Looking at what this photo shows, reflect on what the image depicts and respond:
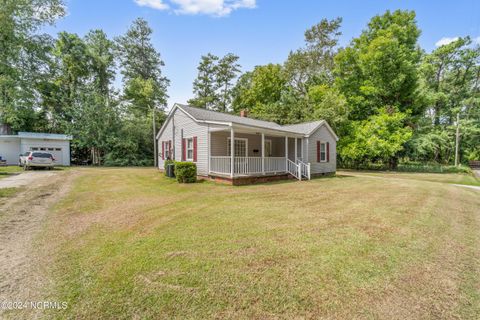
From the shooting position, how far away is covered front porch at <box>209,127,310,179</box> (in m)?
11.1

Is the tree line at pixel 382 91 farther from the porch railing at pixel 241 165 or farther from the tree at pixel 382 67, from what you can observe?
the porch railing at pixel 241 165

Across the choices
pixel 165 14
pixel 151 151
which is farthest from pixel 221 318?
pixel 151 151

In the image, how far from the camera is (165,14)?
12.0 metres

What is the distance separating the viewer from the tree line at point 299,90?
21234 millimetres

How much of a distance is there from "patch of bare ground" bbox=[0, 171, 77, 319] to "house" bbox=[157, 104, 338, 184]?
21.9ft

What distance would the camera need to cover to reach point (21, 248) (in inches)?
148

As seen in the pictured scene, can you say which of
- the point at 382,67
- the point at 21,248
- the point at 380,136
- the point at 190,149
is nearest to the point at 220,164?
the point at 190,149

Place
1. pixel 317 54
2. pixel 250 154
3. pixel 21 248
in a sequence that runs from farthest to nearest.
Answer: pixel 317 54 < pixel 250 154 < pixel 21 248

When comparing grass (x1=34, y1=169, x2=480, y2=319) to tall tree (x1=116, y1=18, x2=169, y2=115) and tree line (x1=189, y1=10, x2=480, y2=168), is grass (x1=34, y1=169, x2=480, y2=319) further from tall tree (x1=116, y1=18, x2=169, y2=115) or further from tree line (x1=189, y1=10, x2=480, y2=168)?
tall tree (x1=116, y1=18, x2=169, y2=115)

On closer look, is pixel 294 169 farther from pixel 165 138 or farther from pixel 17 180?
pixel 17 180

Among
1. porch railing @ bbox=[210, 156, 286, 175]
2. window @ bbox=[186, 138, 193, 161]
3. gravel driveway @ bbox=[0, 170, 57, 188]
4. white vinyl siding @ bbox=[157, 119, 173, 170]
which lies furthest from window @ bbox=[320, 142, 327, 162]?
gravel driveway @ bbox=[0, 170, 57, 188]

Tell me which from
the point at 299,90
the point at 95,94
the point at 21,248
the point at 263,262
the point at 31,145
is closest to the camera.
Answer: the point at 263,262

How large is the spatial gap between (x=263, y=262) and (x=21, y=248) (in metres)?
4.13

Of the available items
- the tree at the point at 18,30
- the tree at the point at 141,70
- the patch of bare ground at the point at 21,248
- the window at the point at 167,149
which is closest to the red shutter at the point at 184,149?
the window at the point at 167,149
